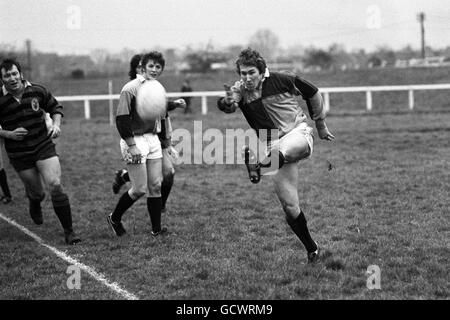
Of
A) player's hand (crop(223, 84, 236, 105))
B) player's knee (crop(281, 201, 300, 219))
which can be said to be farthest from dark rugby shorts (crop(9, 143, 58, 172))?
player's knee (crop(281, 201, 300, 219))

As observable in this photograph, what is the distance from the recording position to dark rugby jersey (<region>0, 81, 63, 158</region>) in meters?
6.94

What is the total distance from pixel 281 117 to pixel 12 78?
10.3 feet

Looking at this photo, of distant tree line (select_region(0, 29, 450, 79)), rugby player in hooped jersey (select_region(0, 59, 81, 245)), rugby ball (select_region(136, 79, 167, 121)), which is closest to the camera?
rugby player in hooped jersey (select_region(0, 59, 81, 245))

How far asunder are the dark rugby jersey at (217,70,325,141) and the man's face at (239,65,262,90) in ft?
0.38

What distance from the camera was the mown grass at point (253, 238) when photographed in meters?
5.33

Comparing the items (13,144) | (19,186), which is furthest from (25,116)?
(19,186)

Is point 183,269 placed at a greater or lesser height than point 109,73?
lesser

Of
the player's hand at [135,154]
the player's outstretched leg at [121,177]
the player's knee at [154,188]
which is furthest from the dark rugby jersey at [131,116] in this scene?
the player's outstretched leg at [121,177]

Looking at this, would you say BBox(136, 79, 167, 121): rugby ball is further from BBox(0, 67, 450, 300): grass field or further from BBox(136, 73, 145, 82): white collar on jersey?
BBox(0, 67, 450, 300): grass field

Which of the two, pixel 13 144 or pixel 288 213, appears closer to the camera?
pixel 288 213

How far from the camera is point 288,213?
597 cm
